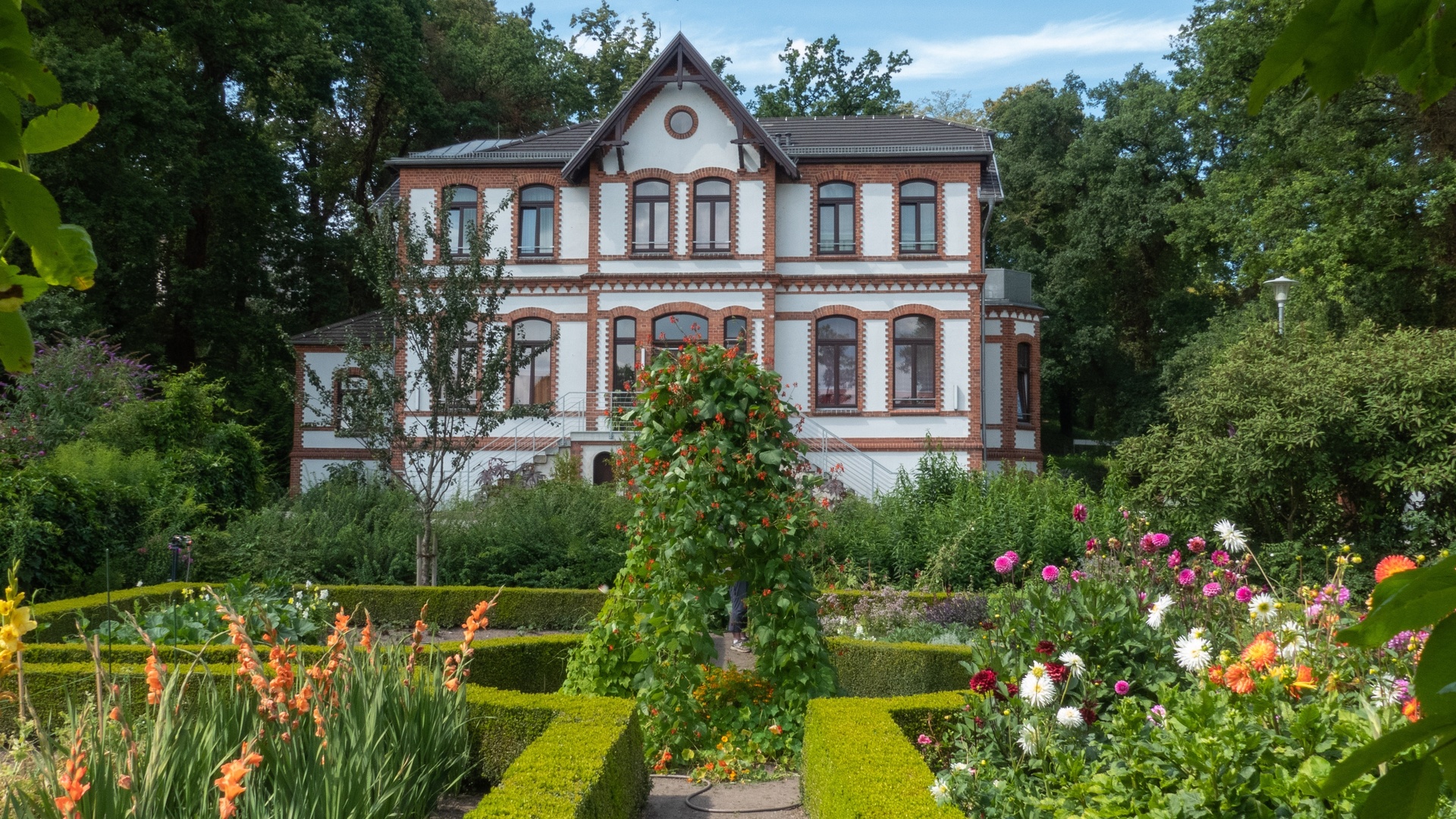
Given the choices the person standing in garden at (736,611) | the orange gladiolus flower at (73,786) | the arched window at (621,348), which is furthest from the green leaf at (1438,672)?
the arched window at (621,348)

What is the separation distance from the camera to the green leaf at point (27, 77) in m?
1.07

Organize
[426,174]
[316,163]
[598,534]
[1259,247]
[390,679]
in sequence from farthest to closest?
[316,163] → [426,174] → [1259,247] → [598,534] → [390,679]

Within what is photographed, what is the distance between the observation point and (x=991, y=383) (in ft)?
85.0

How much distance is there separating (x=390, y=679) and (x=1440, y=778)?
184 inches

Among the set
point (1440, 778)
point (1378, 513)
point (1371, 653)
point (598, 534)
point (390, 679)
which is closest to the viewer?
point (1440, 778)

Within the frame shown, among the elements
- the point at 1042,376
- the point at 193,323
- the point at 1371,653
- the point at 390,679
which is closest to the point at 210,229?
the point at 193,323

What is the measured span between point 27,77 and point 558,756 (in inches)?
168

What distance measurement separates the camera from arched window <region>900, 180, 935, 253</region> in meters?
23.3

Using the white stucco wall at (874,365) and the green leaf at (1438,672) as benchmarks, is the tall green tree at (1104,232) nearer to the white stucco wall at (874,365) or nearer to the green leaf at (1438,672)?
the white stucco wall at (874,365)

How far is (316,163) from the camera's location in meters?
34.2

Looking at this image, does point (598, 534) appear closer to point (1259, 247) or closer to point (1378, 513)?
point (1378, 513)

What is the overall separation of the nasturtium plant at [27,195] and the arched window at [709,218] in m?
22.4

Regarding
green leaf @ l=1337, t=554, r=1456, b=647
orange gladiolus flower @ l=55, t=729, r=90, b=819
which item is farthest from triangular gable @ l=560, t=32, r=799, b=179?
green leaf @ l=1337, t=554, r=1456, b=647

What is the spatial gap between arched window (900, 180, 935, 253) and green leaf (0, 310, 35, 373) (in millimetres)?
22916
